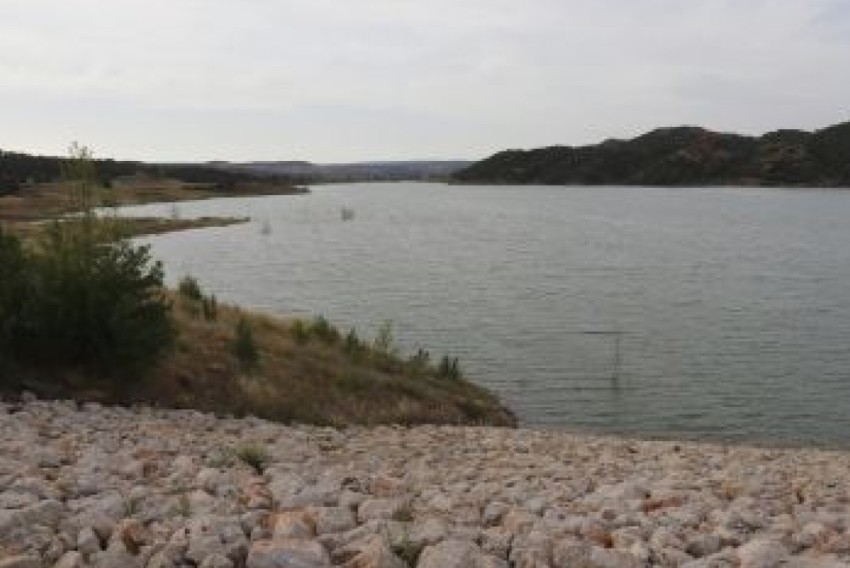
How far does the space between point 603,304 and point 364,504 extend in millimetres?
40104

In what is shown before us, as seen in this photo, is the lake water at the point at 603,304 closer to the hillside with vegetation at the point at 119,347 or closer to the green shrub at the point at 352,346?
the green shrub at the point at 352,346

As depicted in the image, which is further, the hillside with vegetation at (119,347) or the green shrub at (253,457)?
the hillside with vegetation at (119,347)

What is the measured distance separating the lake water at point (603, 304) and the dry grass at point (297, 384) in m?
2.90

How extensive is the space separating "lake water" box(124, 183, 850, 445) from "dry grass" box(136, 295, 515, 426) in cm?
290

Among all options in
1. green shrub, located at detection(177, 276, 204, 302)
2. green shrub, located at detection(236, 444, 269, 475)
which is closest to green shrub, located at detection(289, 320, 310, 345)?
green shrub, located at detection(177, 276, 204, 302)

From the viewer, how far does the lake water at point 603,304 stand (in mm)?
30094

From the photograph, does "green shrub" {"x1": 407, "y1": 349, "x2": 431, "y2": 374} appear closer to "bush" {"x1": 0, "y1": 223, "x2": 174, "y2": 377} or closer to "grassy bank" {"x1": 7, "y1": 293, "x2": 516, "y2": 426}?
"grassy bank" {"x1": 7, "y1": 293, "x2": 516, "y2": 426}

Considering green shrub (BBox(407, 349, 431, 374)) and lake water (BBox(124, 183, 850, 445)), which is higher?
green shrub (BBox(407, 349, 431, 374))

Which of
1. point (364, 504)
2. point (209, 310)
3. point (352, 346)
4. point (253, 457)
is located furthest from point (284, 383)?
→ point (364, 504)

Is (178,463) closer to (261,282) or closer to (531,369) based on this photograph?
(531,369)

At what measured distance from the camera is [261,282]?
61.7 meters

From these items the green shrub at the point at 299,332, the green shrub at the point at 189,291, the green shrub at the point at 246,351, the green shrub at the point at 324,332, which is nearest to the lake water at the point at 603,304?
the green shrub at the point at 324,332

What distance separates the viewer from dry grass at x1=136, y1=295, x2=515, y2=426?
68.9ft

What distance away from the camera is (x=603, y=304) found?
49562 millimetres
